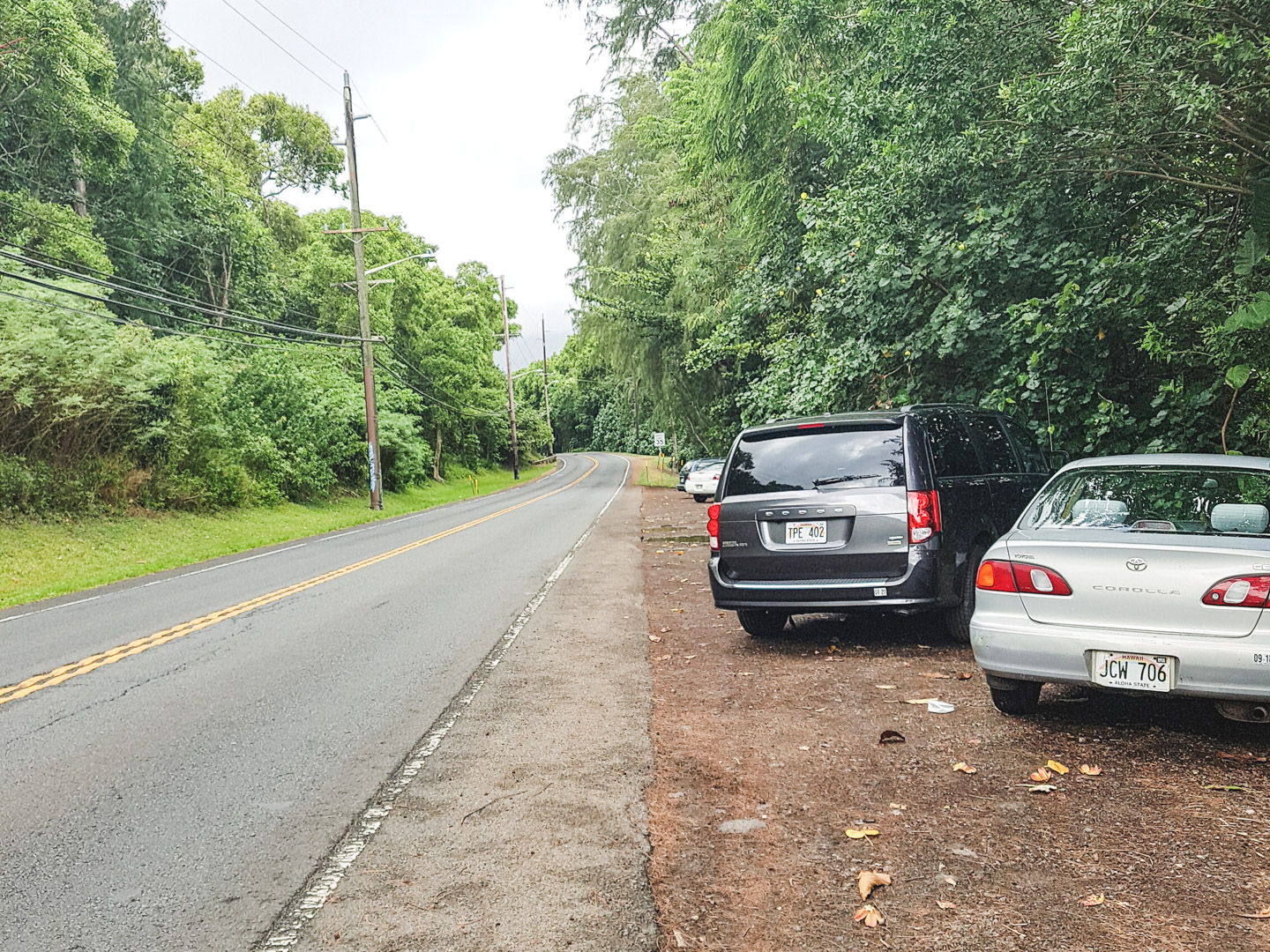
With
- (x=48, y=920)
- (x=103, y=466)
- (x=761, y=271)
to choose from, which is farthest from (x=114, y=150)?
(x=48, y=920)

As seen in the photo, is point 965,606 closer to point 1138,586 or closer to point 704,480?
point 1138,586

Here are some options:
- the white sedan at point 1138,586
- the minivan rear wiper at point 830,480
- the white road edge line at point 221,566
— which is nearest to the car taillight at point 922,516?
the minivan rear wiper at point 830,480

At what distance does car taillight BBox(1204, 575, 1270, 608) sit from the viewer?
4.68m

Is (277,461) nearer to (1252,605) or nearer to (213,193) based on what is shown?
(213,193)

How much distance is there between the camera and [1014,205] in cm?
1021

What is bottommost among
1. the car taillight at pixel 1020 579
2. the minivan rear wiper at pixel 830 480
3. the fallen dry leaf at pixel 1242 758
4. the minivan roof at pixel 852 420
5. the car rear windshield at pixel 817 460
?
the fallen dry leaf at pixel 1242 758

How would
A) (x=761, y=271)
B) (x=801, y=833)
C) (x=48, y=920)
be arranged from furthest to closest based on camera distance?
1. (x=761, y=271)
2. (x=801, y=833)
3. (x=48, y=920)

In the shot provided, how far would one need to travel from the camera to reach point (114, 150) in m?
30.7

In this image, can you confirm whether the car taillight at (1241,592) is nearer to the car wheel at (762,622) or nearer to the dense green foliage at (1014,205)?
the dense green foliage at (1014,205)

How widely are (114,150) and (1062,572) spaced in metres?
33.2

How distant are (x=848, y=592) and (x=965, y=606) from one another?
3.50ft

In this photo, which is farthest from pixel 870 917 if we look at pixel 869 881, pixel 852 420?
pixel 852 420

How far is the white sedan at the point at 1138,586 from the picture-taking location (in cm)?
475

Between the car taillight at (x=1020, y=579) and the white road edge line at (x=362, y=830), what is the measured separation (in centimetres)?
332
